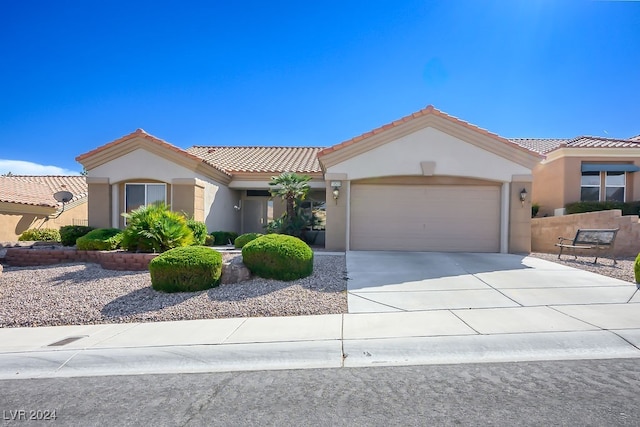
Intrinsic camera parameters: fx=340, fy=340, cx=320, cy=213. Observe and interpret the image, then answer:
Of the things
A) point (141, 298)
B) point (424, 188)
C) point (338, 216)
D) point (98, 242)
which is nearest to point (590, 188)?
point (424, 188)

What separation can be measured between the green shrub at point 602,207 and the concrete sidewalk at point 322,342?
12.4 metres

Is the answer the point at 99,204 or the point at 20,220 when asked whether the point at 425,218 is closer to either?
the point at 99,204

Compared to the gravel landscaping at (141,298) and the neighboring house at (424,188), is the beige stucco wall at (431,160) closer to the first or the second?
the neighboring house at (424,188)

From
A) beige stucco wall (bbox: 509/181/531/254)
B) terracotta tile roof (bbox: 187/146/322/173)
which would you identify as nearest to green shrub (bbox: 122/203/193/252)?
terracotta tile roof (bbox: 187/146/322/173)

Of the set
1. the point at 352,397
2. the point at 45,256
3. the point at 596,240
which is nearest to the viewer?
the point at 352,397

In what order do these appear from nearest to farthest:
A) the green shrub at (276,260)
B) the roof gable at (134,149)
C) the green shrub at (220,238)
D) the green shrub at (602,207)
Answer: the green shrub at (276,260) → the roof gable at (134,149) → the green shrub at (220,238) → the green shrub at (602,207)

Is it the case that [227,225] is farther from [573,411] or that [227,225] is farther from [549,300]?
[573,411]

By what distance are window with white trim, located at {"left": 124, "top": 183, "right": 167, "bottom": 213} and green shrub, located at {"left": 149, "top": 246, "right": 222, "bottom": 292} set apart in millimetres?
7211

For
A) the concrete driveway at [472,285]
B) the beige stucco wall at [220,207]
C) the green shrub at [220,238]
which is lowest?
the concrete driveway at [472,285]

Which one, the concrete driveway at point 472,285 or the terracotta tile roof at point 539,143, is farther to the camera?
the terracotta tile roof at point 539,143

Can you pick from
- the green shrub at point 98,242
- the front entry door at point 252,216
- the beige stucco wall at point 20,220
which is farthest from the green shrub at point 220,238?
the beige stucco wall at point 20,220

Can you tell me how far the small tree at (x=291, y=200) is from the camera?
13.5 meters

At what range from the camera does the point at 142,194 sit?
13914mm

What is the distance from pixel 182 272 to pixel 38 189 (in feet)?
66.8
